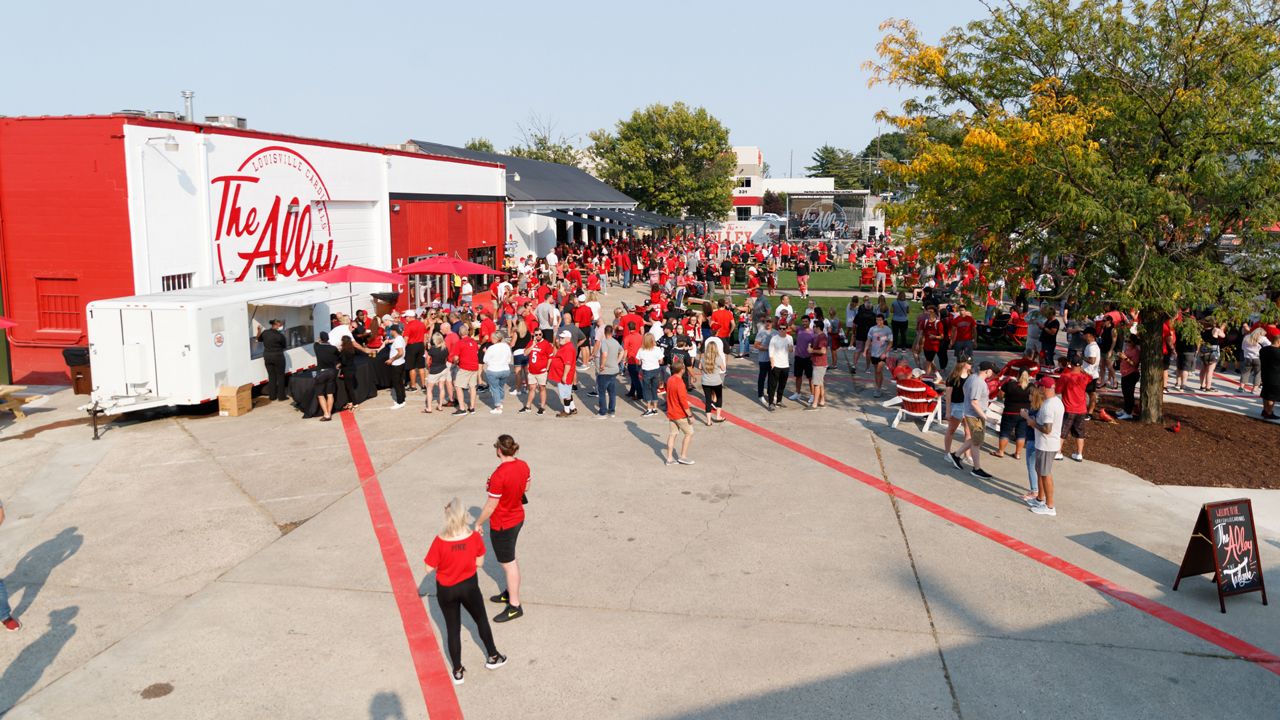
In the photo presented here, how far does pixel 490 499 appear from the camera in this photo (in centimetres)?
777

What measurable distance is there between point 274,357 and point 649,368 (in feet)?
21.5

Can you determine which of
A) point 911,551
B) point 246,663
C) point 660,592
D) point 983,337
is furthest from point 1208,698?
point 983,337

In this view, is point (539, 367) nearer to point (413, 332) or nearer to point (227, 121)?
point (413, 332)

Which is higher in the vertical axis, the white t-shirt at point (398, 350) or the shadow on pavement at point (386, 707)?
the white t-shirt at point (398, 350)

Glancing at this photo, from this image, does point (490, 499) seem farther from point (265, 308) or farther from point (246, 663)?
point (265, 308)

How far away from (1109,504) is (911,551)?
3290 millimetres

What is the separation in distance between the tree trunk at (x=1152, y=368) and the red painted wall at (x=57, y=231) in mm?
17613

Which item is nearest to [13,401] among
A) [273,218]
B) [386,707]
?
[273,218]

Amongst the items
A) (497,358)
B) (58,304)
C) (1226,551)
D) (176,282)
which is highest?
(176,282)

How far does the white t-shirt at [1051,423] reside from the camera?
34.2 ft

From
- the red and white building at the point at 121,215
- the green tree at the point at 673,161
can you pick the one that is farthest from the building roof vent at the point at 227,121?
the green tree at the point at 673,161

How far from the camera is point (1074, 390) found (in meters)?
12.5

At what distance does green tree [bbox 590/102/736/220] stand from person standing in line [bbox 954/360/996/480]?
5675 cm

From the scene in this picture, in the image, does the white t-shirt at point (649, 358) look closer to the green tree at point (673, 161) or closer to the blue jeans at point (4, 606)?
the blue jeans at point (4, 606)
